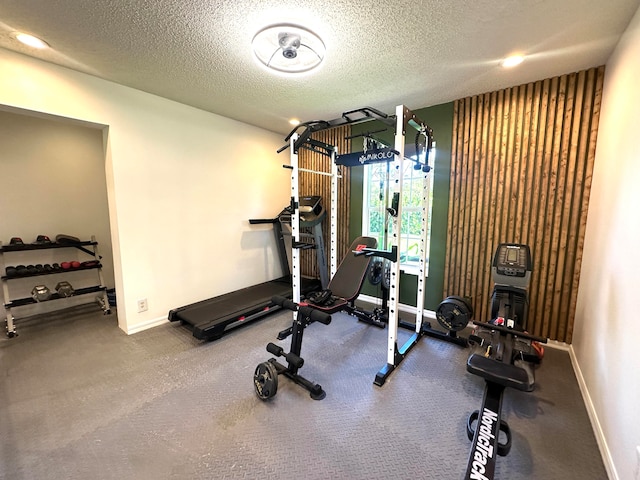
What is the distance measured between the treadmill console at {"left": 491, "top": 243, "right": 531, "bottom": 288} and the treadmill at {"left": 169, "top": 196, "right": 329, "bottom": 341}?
1.97 meters

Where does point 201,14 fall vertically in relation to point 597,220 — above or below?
above

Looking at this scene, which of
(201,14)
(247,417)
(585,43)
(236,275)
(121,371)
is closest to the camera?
(201,14)

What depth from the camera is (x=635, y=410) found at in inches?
50.4

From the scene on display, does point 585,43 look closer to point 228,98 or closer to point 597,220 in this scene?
point 597,220

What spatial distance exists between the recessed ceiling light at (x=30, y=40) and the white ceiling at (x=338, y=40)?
6 cm

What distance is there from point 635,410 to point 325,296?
6.71 ft

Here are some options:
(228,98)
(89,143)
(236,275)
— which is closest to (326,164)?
(228,98)

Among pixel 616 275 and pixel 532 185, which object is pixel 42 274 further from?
pixel 532 185

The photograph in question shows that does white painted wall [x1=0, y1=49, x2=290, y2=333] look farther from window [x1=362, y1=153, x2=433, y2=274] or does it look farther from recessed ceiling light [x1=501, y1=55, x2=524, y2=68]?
recessed ceiling light [x1=501, y1=55, x2=524, y2=68]

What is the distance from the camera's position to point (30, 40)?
2061mm

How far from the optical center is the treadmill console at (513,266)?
7.96ft

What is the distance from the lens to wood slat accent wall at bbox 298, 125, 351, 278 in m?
4.26

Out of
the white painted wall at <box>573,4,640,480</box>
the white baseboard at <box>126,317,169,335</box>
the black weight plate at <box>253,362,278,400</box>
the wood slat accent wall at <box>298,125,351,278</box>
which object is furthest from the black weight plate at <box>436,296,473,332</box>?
the white baseboard at <box>126,317,169,335</box>

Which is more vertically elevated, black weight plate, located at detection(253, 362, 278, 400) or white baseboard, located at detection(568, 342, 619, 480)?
black weight plate, located at detection(253, 362, 278, 400)
